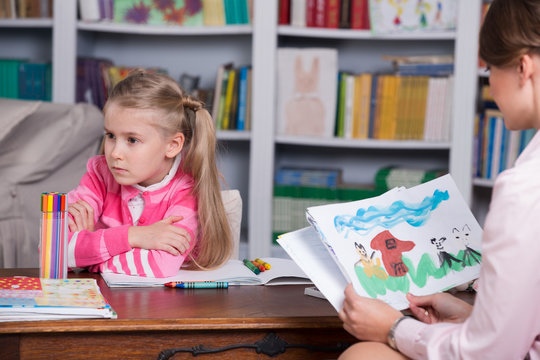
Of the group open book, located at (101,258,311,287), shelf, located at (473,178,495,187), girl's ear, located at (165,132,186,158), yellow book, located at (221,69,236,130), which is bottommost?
open book, located at (101,258,311,287)

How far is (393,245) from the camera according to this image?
110cm

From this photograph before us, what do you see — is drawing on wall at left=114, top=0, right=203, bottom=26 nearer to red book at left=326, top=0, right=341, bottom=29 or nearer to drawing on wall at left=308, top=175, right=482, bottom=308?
red book at left=326, top=0, right=341, bottom=29

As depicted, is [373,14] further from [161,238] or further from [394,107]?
[161,238]

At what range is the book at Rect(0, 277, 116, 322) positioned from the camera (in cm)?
98

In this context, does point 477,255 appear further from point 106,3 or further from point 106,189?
point 106,3

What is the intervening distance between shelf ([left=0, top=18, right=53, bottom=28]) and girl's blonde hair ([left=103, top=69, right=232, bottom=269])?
1687mm

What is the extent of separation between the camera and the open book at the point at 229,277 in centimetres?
121

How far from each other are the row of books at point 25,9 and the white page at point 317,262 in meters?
2.28

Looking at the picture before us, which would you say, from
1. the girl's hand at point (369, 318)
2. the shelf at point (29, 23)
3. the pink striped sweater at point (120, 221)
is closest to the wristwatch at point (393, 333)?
the girl's hand at point (369, 318)

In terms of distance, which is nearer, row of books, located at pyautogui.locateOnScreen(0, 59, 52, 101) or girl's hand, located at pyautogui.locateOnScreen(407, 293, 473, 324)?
girl's hand, located at pyautogui.locateOnScreen(407, 293, 473, 324)

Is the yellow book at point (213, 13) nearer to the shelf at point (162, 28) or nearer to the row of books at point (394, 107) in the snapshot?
the shelf at point (162, 28)

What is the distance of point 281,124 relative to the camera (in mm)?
2906

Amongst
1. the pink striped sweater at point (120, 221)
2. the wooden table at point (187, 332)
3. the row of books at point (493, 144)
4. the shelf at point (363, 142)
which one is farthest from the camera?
the shelf at point (363, 142)

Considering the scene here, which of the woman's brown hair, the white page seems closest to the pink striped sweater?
the white page
